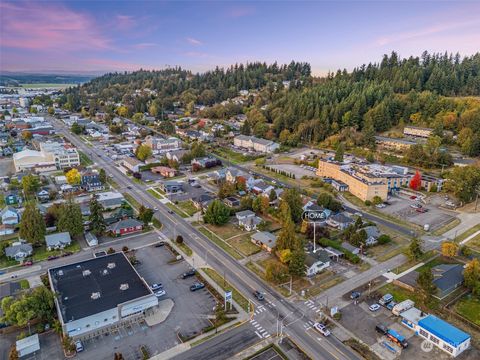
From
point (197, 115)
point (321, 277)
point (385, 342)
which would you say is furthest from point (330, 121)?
point (385, 342)

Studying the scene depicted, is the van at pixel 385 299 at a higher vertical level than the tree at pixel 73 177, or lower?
lower

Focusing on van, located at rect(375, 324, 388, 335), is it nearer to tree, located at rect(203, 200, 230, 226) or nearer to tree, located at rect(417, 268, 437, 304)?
tree, located at rect(417, 268, 437, 304)

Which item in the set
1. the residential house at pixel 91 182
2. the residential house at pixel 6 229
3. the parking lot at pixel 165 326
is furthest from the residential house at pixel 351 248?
the residential house at pixel 91 182

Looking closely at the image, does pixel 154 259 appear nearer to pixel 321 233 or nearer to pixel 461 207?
pixel 321 233

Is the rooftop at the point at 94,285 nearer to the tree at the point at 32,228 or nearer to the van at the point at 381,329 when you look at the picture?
the tree at the point at 32,228

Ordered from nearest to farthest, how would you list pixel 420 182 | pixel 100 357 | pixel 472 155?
pixel 100 357, pixel 420 182, pixel 472 155

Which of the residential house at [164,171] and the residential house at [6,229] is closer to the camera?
the residential house at [6,229]
